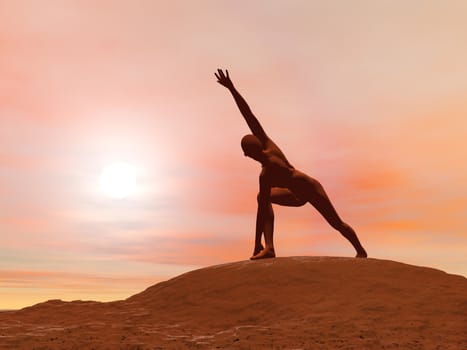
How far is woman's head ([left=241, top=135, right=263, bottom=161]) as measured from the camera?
1474 centimetres

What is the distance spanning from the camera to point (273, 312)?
1097 cm

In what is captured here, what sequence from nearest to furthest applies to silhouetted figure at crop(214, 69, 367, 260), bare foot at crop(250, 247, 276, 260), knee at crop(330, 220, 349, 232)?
bare foot at crop(250, 247, 276, 260)
silhouetted figure at crop(214, 69, 367, 260)
knee at crop(330, 220, 349, 232)

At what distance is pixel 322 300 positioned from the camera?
37.0 feet

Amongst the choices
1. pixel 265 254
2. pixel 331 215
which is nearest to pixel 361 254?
pixel 331 215

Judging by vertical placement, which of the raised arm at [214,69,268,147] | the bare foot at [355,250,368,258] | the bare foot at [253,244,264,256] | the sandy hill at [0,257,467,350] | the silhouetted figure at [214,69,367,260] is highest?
the raised arm at [214,69,268,147]

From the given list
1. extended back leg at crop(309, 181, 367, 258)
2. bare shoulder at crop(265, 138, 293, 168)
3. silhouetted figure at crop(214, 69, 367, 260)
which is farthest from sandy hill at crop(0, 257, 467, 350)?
bare shoulder at crop(265, 138, 293, 168)

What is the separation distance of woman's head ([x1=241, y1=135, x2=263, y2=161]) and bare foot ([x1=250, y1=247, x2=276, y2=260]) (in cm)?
246

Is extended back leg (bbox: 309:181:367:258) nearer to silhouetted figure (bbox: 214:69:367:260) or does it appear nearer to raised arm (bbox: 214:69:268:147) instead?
silhouetted figure (bbox: 214:69:367:260)

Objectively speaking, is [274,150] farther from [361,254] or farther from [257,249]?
[361,254]

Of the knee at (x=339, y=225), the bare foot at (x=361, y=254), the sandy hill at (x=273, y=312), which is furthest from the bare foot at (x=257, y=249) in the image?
the bare foot at (x=361, y=254)

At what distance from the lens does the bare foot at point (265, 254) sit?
14.2 metres

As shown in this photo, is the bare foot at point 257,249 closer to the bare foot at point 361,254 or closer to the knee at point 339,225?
the knee at point 339,225

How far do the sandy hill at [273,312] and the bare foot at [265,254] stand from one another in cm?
48

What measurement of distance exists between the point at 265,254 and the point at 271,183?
6.32ft
